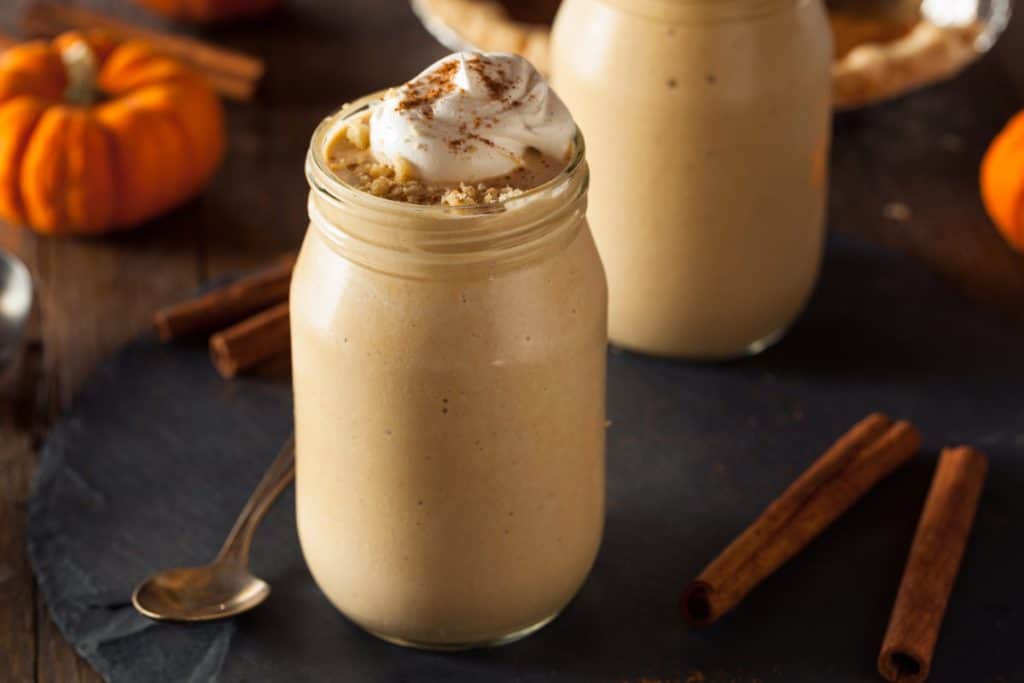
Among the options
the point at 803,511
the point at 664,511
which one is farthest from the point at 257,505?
the point at 803,511

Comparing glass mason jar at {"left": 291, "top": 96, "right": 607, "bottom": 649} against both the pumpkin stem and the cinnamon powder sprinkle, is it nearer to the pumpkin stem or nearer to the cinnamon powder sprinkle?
the cinnamon powder sprinkle

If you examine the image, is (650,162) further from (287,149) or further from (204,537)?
(287,149)

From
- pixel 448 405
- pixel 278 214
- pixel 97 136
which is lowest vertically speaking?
pixel 278 214

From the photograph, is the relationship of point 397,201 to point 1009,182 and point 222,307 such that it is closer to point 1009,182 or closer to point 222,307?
point 222,307

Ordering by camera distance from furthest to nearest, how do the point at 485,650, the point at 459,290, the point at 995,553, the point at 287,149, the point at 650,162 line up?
the point at 287,149 < the point at 650,162 < the point at 995,553 < the point at 485,650 < the point at 459,290

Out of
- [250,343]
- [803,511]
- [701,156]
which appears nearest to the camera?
[803,511]

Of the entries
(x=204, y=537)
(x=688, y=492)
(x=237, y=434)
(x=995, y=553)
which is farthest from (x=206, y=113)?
(x=995, y=553)

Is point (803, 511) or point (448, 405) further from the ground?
point (448, 405)
